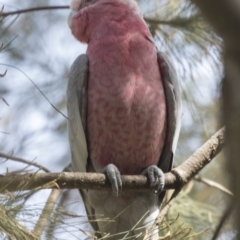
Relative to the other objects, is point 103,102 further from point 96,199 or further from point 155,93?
point 96,199

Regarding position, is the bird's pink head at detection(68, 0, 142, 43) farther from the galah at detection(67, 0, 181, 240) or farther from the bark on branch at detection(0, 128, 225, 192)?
the bark on branch at detection(0, 128, 225, 192)

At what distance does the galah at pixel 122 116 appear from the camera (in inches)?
97.1

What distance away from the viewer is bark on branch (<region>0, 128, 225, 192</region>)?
5.12 feet

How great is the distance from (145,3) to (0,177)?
2057 mm

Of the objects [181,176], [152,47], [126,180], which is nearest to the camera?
[126,180]

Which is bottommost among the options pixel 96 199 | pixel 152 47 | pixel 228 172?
pixel 96 199

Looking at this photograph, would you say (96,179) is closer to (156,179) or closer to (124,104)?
(156,179)

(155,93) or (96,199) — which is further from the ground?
(155,93)

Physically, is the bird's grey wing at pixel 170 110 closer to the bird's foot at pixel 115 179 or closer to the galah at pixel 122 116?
the galah at pixel 122 116

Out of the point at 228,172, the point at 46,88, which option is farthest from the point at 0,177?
the point at 46,88

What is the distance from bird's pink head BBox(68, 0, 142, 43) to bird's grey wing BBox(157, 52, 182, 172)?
16.5 inches

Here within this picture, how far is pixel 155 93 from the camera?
8.25 feet

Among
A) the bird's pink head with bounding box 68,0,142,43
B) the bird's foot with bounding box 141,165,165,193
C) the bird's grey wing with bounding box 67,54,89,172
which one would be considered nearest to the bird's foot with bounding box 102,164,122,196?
the bird's foot with bounding box 141,165,165,193

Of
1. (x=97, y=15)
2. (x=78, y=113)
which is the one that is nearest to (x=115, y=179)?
(x=78, y=113)
